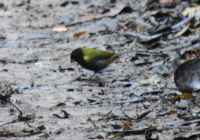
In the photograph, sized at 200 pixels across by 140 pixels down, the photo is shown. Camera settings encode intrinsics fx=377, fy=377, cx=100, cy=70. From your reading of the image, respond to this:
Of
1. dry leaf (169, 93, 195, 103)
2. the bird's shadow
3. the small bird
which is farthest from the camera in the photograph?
the small bird

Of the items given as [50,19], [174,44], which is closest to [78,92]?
[174,44]

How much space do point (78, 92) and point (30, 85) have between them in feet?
2.27

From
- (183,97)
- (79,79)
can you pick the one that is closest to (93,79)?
(79,79)

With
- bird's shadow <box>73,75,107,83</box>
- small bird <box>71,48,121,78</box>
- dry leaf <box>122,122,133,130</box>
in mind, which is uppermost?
small bird <box>71,48,121,78</box>

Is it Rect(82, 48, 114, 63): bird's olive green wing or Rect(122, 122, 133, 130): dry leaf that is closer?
Rect(122, 122, 133, 130): dry leaf

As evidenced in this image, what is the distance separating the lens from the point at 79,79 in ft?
17.1

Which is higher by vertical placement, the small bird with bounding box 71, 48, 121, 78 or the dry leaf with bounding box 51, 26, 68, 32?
the dry leaf with bounding box 51, 26, 68, 32

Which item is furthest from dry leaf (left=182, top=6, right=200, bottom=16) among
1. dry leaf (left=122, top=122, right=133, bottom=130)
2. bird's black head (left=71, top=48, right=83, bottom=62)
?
dry leaf (left=122, top=122, right=133, bottom=130)

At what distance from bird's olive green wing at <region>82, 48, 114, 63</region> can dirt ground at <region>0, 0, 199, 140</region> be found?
204 mm

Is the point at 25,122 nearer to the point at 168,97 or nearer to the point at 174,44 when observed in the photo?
the point at 168,97

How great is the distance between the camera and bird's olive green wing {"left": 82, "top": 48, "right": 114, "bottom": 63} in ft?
18.4

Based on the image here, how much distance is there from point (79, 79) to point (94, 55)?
0.64 metres

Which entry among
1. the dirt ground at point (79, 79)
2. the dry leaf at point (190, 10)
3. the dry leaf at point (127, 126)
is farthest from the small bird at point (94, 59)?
the dry leaf at point (127, 126)

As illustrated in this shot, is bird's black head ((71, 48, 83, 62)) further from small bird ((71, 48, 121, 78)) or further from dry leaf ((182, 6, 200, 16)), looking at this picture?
dry leaf ((182, 6, 200, 16))
